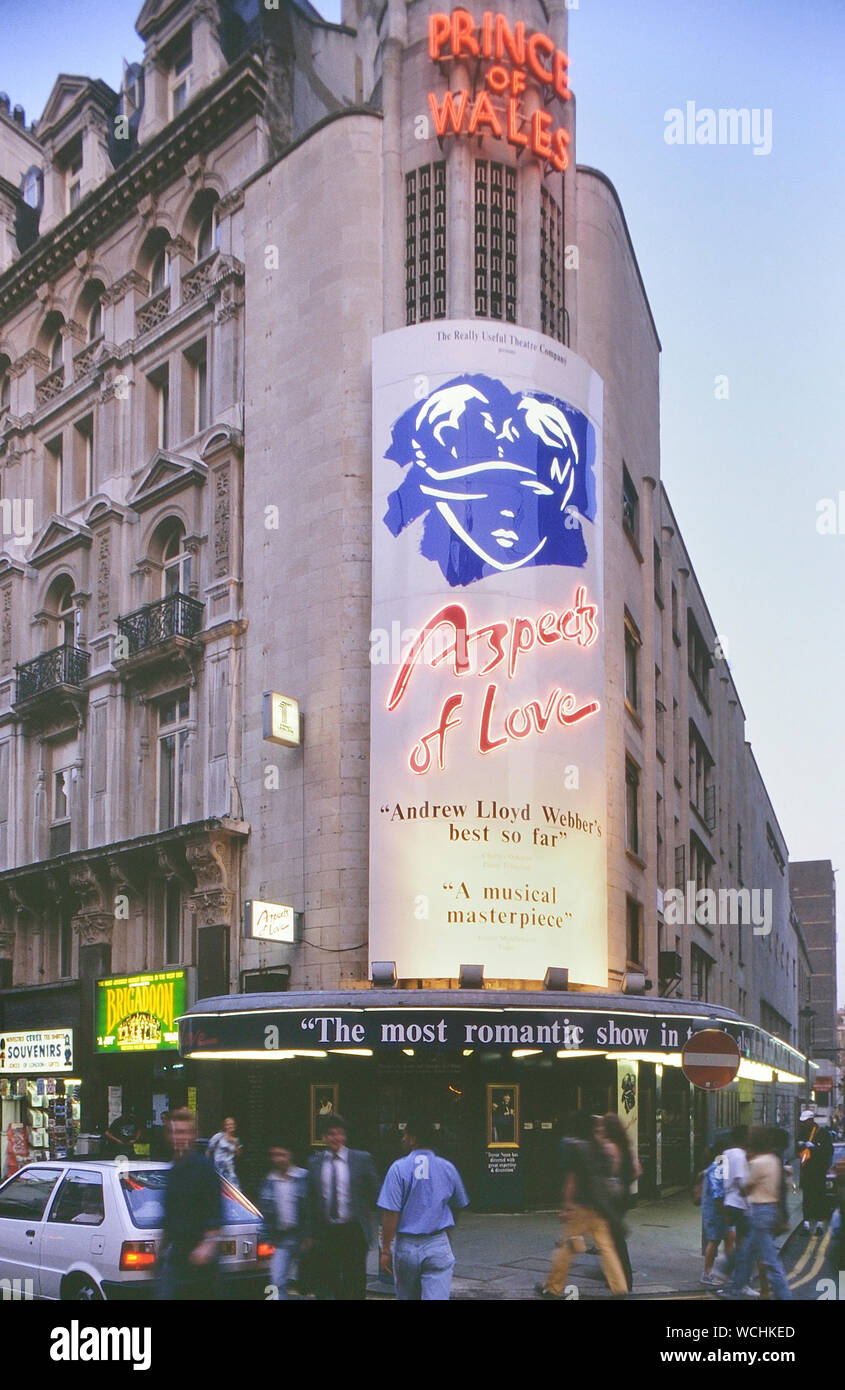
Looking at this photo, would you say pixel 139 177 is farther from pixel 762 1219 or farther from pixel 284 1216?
pixel 762 1219

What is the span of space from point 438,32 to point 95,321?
11949 mm

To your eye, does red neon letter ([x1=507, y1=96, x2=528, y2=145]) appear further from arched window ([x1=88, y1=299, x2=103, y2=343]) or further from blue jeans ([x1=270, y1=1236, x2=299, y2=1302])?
blue jeans ([x1=270, y1=1236, x2=299, y2=1302])

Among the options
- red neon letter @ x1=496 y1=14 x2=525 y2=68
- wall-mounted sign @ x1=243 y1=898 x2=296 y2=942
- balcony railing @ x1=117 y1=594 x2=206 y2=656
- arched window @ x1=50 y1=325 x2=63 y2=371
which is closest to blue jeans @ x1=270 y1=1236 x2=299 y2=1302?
wall-mounted sign @ x1=243 y1=898 x2=296 y2=942

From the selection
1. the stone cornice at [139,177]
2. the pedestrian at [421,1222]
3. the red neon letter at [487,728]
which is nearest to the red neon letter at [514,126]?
the stone cornice at [139,177]

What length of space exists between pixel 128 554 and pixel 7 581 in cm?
548

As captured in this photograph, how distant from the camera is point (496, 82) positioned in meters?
27.4

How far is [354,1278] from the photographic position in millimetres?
13953

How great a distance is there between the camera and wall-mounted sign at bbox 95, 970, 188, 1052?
2822 cm

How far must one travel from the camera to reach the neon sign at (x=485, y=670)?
81.3 ft

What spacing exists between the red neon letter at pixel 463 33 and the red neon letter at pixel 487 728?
12.0 m

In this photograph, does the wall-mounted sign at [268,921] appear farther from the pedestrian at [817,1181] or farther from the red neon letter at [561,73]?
the red neon letter at [561,73]

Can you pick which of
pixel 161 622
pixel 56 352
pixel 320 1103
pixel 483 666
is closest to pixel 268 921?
pixel 320 1103
